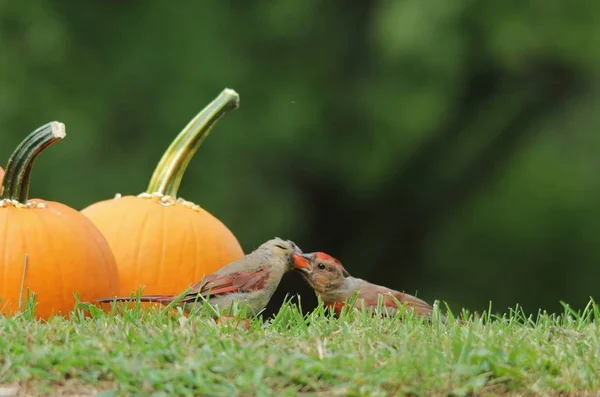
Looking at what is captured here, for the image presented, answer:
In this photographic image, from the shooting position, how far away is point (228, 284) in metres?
4.86

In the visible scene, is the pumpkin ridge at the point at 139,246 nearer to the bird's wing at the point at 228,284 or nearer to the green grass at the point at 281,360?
the bird's wing at the point at 228,284

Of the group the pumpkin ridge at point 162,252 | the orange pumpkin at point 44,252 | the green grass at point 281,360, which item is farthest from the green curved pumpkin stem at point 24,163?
the green grass at point 281,360

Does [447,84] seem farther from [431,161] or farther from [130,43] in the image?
[130,43]

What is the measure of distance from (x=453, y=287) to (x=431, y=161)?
1468 mm

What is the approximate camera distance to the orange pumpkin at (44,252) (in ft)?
15.8

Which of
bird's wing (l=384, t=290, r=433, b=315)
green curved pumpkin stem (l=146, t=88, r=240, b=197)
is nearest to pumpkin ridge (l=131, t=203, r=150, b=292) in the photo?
green curved pumpkin stem (l=146, t=88, r=240, b=197)

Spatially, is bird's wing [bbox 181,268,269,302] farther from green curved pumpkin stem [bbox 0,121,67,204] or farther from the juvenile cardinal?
green curved pumpkin stem [bbox 0,121,67,204]

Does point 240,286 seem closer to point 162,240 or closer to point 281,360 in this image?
point 162,240

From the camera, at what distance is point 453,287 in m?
12.2

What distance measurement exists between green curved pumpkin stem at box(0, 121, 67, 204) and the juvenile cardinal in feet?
2.27

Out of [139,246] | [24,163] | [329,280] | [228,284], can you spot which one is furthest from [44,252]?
[329,280]

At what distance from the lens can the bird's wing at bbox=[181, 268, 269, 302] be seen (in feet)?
15.7

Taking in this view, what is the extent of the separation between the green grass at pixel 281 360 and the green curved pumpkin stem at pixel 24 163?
106 centimetres

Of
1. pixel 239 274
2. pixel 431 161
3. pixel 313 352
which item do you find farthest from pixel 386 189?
pixel 313 352
